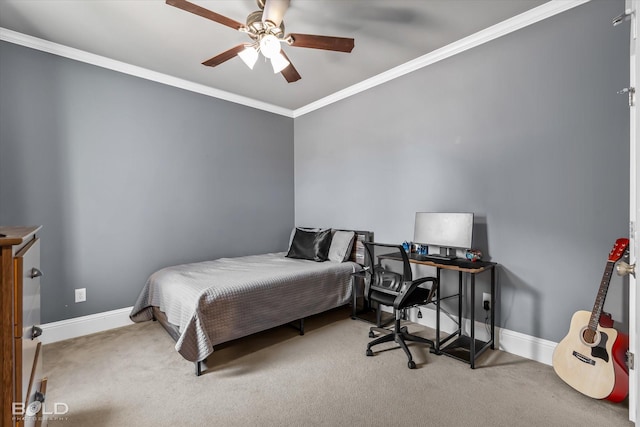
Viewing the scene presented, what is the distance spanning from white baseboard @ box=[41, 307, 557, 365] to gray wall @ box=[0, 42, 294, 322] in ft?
0.32

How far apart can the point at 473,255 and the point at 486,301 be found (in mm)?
426

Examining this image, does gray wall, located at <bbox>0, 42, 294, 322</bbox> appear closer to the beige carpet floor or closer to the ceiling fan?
the beige carpet floor

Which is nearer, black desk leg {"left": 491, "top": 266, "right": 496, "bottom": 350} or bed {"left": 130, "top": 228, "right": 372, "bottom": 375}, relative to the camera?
bed {"left": 130, "top": 228, "right": 372, "bottom": 375}

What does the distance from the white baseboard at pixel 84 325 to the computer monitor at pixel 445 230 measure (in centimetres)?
312

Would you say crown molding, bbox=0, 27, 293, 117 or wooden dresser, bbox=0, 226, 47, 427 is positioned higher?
crown molding, bbox=0, 27, 293, 117

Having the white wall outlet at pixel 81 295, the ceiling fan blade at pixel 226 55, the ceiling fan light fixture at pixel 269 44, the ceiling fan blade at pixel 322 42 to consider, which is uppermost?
the ceiling fan blade at pixel 226 55

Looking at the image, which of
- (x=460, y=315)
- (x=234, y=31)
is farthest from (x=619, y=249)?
(x=234, y=31)

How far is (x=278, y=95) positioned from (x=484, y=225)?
2.95 meters

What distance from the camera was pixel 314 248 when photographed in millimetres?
3648

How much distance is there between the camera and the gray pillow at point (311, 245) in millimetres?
3604

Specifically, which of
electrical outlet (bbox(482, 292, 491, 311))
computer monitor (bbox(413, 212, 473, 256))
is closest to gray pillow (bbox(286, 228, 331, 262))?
computer monitor (bbox(413, 212, 473, 256))

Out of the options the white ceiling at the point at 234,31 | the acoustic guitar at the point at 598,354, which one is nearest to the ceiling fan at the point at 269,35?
the white ceiling at the point at 234,31

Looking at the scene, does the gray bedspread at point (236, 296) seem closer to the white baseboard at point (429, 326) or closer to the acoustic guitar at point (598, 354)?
the white baseboard at point (429, 326)

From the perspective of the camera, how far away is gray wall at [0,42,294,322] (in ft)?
8.63
